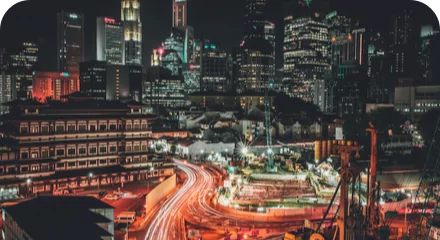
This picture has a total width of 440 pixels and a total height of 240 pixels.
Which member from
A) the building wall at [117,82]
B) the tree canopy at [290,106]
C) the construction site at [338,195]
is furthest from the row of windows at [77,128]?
the building wall at [117,82]

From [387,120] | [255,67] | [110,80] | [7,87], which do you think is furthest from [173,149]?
[255,67]

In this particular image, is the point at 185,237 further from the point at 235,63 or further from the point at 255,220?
the point at 235,63

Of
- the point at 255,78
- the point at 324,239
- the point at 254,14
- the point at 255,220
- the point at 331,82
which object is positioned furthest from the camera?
the point at 254,14

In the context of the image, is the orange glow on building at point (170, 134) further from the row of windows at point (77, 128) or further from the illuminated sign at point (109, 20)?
the illuminated sign at point (109, 20)

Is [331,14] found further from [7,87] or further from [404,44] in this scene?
[7,87]

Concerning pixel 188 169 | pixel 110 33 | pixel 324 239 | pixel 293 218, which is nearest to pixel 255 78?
pixel 110 33

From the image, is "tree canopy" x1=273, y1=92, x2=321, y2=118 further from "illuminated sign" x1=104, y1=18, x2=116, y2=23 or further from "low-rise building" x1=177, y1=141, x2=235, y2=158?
"illuminated sign" x1=104, y1=18, x2=116, y2=23
